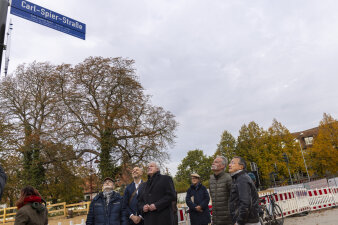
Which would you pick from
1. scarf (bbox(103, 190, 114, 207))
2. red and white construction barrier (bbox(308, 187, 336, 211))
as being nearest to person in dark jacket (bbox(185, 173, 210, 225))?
scarf (bbox(103, 190, 114, 207))

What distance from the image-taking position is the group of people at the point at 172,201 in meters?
3.95

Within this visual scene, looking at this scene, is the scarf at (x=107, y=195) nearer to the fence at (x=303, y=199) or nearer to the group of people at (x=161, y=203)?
the group of people at (x=161, y=203)

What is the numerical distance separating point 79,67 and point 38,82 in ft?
16.9

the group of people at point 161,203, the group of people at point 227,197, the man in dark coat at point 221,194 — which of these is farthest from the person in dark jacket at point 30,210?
the man in dark coat at point 221,194

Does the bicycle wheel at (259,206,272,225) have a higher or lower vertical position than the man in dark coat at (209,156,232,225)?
lower

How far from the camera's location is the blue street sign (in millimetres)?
4113

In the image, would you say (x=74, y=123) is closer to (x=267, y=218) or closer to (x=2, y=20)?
(x=267, y=218)

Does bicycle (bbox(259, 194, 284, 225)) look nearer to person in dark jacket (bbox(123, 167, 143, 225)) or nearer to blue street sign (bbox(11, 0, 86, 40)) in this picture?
person in dark jacket (bbox(123, 167, 143, 225))

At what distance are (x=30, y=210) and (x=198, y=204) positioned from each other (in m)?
3.64

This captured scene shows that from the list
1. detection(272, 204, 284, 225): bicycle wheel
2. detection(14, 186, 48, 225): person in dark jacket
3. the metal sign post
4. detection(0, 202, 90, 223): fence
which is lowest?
detection(272, 204, 284, 225): bicycle wheel

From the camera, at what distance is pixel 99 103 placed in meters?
27.3

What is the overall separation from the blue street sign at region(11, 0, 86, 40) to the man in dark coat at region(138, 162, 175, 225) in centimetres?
285

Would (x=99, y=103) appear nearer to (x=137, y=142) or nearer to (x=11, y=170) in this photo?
(x=137, y=142)

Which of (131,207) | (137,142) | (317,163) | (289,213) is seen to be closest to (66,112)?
(137,142)
